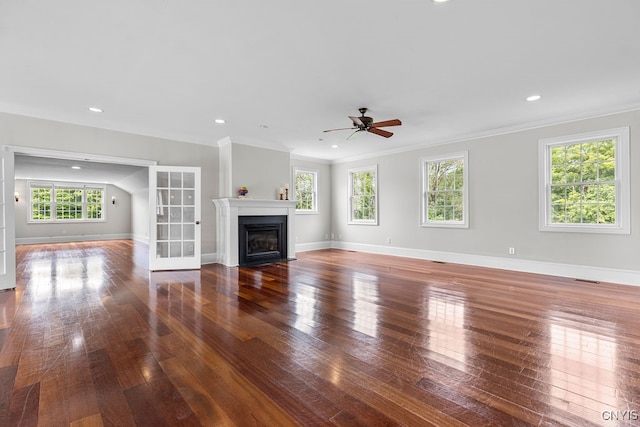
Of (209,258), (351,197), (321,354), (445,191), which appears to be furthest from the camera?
(351,197)

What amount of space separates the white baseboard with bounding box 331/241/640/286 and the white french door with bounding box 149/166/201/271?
439 centimetres

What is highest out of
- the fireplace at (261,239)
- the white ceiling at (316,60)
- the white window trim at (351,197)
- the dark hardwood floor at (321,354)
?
the white ceiling at (316,60)

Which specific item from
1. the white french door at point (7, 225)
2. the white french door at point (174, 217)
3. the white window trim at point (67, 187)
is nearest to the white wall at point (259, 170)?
the white french door at point (174, 217)

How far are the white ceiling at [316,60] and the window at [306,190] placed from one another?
10.7 feet

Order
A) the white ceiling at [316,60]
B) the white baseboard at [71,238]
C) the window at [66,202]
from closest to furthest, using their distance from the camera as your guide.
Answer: the white ceiling at [316,60] → the white baseboard at [71,238] → the window at [66,202]

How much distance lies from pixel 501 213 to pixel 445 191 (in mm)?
1184

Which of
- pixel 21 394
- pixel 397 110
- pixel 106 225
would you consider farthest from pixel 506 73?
pixel 106 225

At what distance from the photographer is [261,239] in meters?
6.64

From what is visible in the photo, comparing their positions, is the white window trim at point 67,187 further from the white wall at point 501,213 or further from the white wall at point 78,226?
the white wall at point 501,213

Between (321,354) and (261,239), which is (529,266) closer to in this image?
(321,354)

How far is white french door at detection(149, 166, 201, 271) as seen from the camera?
5.62 meters

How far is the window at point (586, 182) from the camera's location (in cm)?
451

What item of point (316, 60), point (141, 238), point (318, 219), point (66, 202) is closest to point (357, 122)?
point (316, 60)

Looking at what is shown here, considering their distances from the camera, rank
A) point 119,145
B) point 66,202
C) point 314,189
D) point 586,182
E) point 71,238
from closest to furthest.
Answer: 1. point 586,182
2. point 119,145
3. point 314,189
4. point 71,238
5. point 66,202
